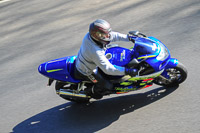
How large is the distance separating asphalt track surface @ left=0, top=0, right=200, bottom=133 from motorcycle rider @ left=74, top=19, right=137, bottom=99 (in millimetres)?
747

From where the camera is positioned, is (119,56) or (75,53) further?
(75,53)

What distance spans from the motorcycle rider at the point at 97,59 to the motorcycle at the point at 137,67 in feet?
0.54

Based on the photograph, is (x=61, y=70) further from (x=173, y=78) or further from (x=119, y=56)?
(x=173, y=78)

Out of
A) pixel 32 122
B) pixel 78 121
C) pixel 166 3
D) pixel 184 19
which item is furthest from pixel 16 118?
pixel 166 3

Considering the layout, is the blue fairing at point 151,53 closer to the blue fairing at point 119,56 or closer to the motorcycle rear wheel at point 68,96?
the blue fairing at point 119,56

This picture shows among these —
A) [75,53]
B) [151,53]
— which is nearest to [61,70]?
[151,53]

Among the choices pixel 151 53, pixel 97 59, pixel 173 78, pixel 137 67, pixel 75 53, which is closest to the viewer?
pixel 97 59

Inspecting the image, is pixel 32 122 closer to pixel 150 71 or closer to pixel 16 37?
pixel 150 71

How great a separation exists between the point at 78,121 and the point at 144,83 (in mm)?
1409

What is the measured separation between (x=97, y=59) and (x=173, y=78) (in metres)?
1.70

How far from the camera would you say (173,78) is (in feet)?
21.9

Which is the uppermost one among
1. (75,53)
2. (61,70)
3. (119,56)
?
(119,56)

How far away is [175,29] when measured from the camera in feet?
30.7

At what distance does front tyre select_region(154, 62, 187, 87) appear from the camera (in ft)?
21.6
